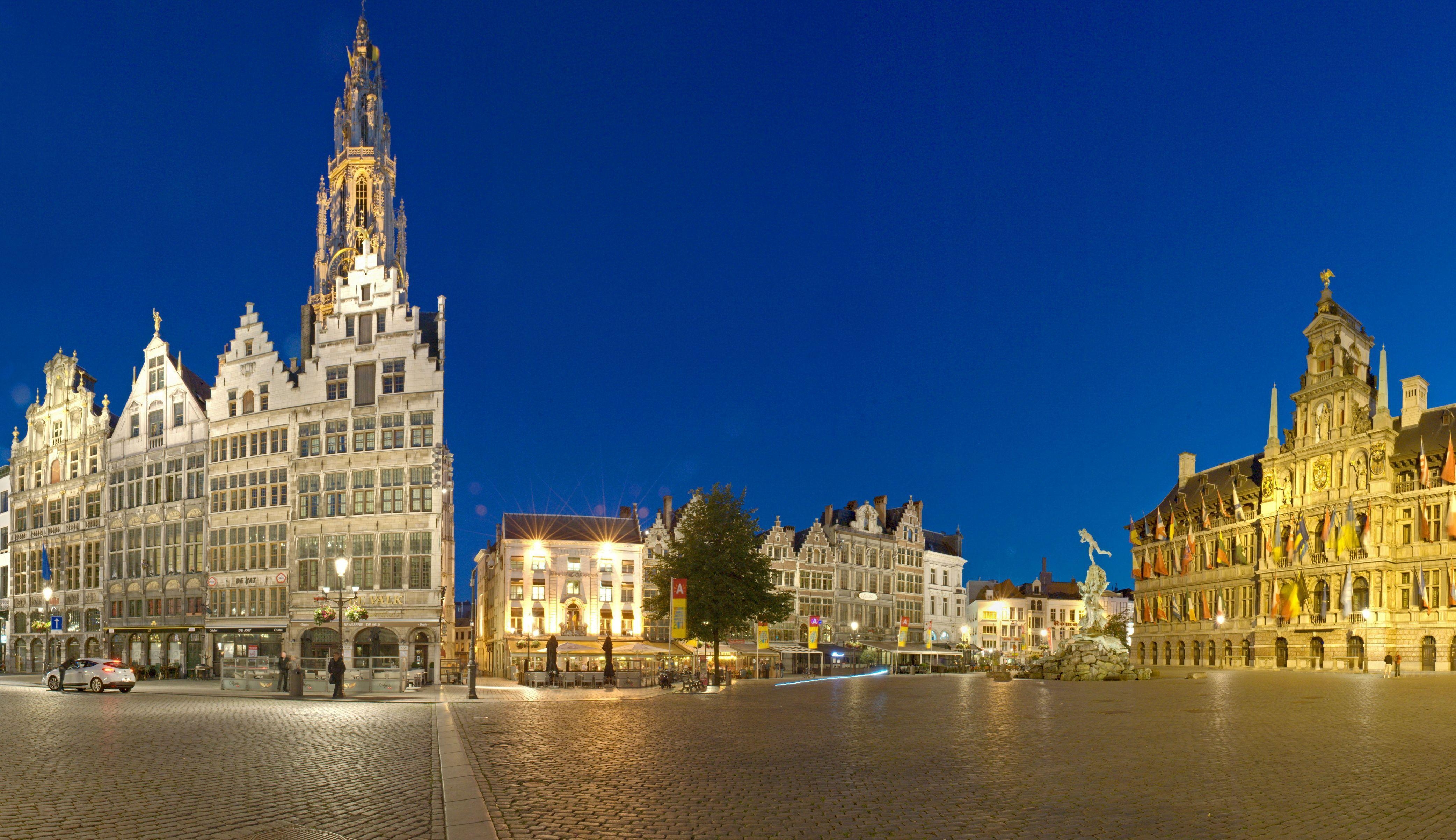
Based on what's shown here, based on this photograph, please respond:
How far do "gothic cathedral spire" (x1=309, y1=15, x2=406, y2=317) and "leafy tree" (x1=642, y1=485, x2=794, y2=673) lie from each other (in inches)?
2383

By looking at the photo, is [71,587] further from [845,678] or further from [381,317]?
[845,678]

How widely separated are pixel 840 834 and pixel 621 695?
28.0 meters

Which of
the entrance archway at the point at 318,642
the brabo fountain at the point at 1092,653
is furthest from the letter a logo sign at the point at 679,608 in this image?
the entrance archway at the point at 318,642

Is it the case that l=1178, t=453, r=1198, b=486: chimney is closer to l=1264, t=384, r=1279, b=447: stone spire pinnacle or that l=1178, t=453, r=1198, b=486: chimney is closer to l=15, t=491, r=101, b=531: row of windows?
l=1264, t=384, r=1279, b=447: stone spire pinnacle

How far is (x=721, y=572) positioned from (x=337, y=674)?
1961 centimetres

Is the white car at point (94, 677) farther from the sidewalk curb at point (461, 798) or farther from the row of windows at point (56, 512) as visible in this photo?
the row of windows at point (56, 512)

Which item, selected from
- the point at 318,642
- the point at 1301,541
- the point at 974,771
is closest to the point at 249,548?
the point at 318,642

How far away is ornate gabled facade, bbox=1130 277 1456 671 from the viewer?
62.5 metres

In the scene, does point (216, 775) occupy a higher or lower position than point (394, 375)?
lower

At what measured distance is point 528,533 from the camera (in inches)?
2835

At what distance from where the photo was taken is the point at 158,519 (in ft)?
201

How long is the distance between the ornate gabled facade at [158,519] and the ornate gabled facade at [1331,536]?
6322 centimetres

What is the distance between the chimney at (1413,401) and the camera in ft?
220

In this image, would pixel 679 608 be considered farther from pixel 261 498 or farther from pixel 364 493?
pixel 261 498
